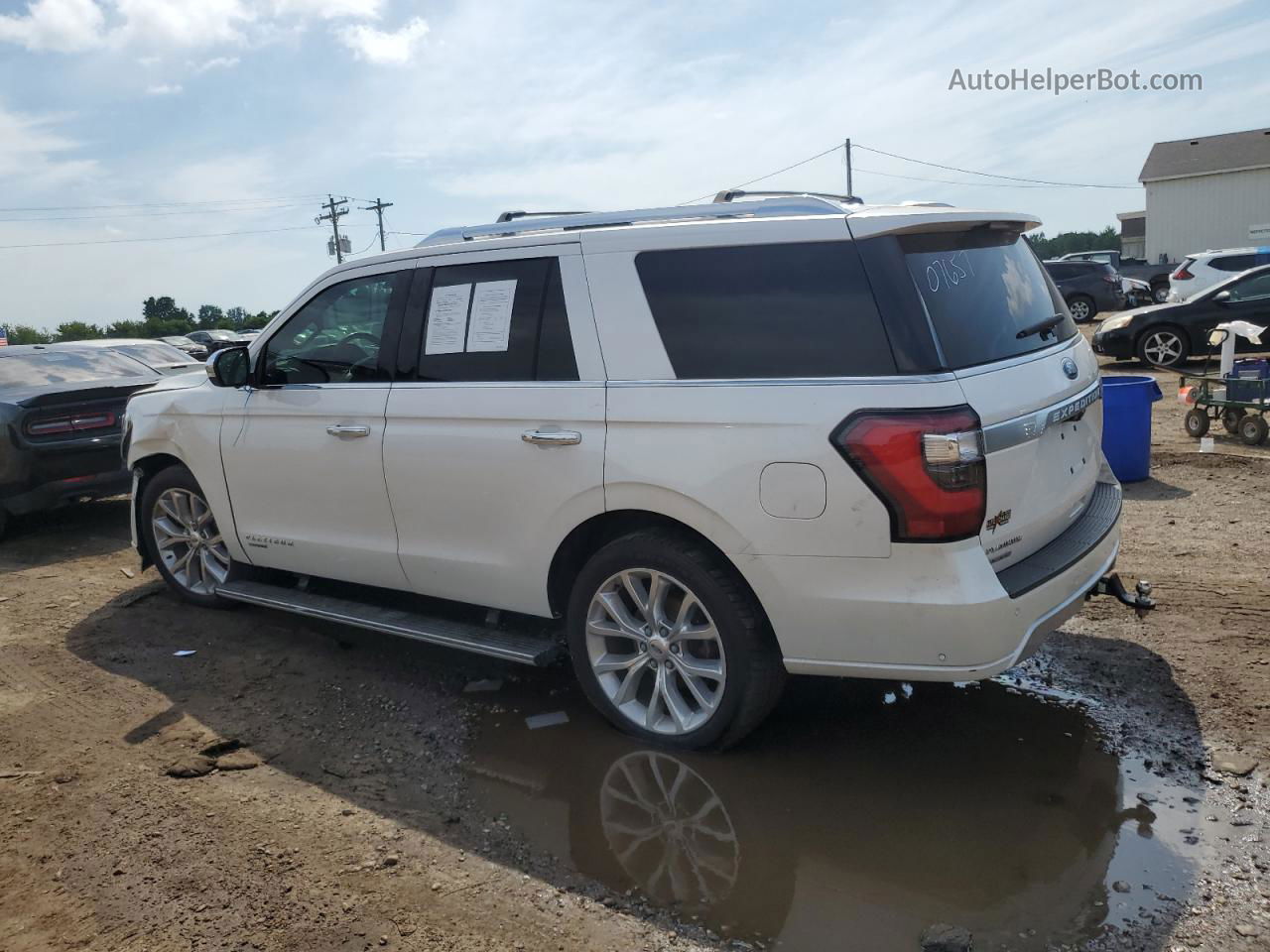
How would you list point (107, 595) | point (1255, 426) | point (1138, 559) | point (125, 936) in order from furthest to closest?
point (1255, 426)
point (107, 595)
point (1138, 559)
point (125, 936)

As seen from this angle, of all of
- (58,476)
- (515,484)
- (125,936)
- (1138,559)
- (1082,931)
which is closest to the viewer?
(1082,931)

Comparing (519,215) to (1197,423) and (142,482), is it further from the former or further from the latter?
(1197,423)

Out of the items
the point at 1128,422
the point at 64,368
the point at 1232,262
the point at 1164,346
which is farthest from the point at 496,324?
the point at 1232,262

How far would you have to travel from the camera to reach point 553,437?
12.8ft

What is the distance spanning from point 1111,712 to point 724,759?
1596 millimetres

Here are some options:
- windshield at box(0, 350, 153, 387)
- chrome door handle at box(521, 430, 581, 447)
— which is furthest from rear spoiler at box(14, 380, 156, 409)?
chrome door handle at box(521, 430, 581, 447)

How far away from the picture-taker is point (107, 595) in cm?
647

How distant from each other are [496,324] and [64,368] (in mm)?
6371

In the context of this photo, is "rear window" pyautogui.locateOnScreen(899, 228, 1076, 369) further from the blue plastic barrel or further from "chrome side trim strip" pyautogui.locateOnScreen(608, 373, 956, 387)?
the blue plastic barrel

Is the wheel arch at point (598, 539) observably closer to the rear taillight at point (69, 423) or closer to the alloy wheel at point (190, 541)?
the alloy wheel at point (190, 541)

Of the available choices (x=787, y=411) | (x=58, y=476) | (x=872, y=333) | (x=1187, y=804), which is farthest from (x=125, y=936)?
(x=58, y=476)

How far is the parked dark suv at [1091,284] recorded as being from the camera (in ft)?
79.5

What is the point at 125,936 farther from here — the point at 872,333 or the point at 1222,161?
the point at 1222,161

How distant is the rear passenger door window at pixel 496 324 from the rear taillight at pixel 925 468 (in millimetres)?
1265
